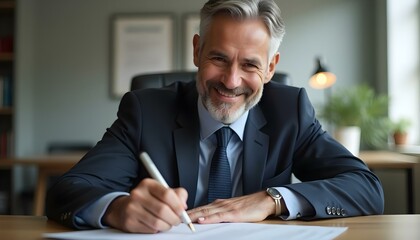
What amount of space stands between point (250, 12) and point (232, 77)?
190 mm

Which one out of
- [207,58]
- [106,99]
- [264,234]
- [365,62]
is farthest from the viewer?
[106,99]

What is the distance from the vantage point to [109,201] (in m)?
1.05

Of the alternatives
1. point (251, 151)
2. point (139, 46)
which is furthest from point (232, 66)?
point (139, 46)

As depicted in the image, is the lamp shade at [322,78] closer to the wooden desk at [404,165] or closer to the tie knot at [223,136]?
the wooden desk at [404,165]

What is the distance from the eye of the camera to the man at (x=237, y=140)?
4.01 feet

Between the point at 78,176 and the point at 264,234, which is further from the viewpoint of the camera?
the point at 78,176

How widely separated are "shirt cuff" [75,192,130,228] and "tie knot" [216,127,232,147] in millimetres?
469

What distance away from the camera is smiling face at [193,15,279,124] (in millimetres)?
Result: 1366

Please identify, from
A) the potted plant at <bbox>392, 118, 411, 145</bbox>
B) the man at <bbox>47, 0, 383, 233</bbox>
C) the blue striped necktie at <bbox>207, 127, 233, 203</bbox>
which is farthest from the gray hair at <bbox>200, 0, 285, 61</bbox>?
the potted plant at <bbox>392, 118, 411, 145</bbox>

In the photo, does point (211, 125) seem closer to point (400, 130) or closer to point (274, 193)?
point (274, 193)

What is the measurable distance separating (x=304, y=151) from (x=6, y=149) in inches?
163

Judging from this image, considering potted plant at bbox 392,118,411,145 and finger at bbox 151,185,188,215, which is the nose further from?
potted plant at bbox 392,118,411,145

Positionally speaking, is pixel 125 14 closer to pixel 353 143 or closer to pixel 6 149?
pixel 6 149

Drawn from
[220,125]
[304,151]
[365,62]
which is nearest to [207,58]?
[220,125]
